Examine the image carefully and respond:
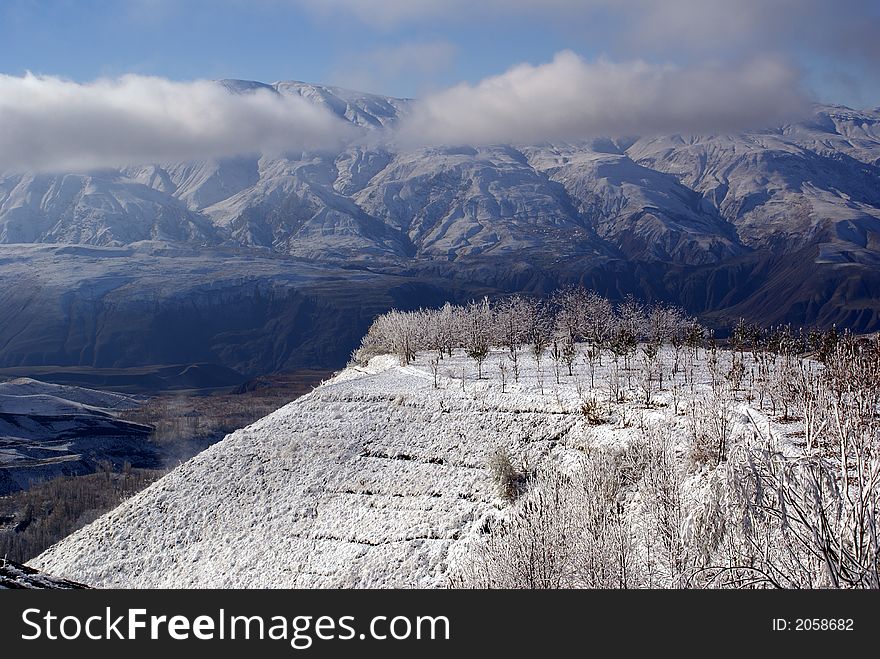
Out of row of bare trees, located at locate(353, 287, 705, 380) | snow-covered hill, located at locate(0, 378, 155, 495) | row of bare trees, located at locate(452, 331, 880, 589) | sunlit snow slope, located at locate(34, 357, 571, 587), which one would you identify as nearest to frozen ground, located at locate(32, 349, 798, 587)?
sunlit snow slope, located at locate(34, 357, 571, 587)

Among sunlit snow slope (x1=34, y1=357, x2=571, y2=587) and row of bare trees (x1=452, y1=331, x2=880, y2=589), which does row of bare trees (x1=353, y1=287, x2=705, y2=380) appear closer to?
sunlit snow slope (x1=34, y1=357, x2=571, y2=587)

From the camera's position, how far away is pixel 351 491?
44.7 metres

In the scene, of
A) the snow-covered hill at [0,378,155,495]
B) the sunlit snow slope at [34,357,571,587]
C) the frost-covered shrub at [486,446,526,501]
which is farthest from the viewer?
the snow-covered hill at [0,378,155,495]

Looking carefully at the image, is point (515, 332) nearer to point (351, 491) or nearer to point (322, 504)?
point (351, 491)

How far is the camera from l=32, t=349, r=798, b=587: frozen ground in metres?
37.7

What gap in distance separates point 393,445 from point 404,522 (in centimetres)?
975

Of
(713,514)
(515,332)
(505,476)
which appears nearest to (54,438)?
(515,332)

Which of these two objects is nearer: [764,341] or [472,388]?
[472,388]

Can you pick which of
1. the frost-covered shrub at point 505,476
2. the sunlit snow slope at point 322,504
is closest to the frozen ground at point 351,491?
the sunlit snow slope at point 322,504

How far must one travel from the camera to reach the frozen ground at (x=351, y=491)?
37.7 m

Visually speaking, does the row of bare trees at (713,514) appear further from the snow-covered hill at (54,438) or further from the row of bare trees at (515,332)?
the snow-covered hill at (54,438)
